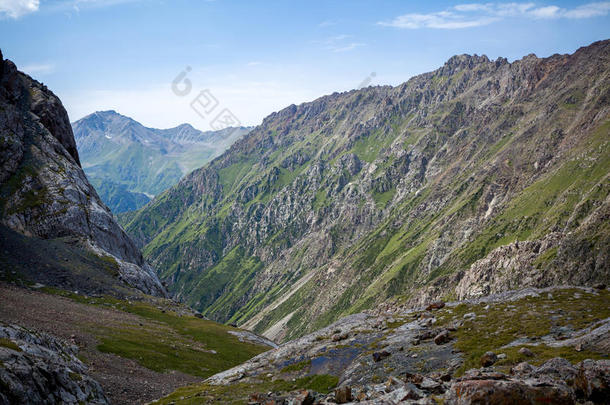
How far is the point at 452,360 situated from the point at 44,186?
140 m

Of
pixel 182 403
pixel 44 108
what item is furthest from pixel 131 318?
pixel 44 108

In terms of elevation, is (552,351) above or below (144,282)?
below

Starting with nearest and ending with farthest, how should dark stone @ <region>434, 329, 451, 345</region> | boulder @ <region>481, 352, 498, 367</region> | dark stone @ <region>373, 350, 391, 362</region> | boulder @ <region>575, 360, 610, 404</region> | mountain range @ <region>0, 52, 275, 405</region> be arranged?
boulder @ <region>575, 360, 610, 404</region> < boulder @ <region>481, 352, 498, 367</region> < mountain range @ <region>0, 52, 275, 405</region> < dark stone @ <region>373, 350, 391, 362</region> < dark stone @ <region>434, 329, 451, 345</region>

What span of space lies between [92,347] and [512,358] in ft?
189

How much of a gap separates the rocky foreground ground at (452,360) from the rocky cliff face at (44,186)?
276 feet

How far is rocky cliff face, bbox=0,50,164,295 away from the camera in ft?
386

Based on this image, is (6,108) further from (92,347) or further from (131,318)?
(92,347)

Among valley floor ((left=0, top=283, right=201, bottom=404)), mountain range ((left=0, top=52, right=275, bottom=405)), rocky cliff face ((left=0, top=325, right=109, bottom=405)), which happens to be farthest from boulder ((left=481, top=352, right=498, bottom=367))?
valley floor ((left=0, top=283, right=201, bottom=404))

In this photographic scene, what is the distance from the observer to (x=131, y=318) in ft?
286

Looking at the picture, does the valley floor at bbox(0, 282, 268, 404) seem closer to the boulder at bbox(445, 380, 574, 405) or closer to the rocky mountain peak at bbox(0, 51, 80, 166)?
the boulder at bbox(445, 380, 574, 405)

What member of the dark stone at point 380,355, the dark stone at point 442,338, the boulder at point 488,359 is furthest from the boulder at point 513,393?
the dark stone at point 442,338

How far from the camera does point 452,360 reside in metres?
39.1

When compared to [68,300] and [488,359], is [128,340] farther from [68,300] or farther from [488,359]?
[488,359]

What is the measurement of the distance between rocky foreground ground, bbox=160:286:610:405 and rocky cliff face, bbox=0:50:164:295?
276 feet
